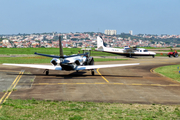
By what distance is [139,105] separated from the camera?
16.8m

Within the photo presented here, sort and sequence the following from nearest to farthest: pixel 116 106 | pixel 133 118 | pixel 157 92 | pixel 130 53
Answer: pixel 133 118
pixel 116 106
pixel 157 92
pixel 130 53

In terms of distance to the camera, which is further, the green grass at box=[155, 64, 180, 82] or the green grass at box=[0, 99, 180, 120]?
the green grass at box=[155, 64, 180, 82]

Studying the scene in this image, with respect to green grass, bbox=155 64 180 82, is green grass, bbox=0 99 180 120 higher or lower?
higher

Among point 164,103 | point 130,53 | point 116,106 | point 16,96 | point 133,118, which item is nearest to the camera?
point 133,118

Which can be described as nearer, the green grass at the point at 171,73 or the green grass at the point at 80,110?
the green grass at the point at 80,110

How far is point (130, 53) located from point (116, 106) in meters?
61.2

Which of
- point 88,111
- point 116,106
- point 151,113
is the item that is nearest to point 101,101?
point 116,106

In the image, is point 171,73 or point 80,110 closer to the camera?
point 80,110

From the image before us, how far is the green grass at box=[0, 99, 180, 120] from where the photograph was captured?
44.3 ft

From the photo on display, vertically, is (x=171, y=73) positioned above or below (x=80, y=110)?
below

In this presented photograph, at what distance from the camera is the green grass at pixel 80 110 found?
532 inches

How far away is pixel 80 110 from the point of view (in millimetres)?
14961

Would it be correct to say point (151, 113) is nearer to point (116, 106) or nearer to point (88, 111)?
point (116, 106)

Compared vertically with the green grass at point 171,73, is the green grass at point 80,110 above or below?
above
